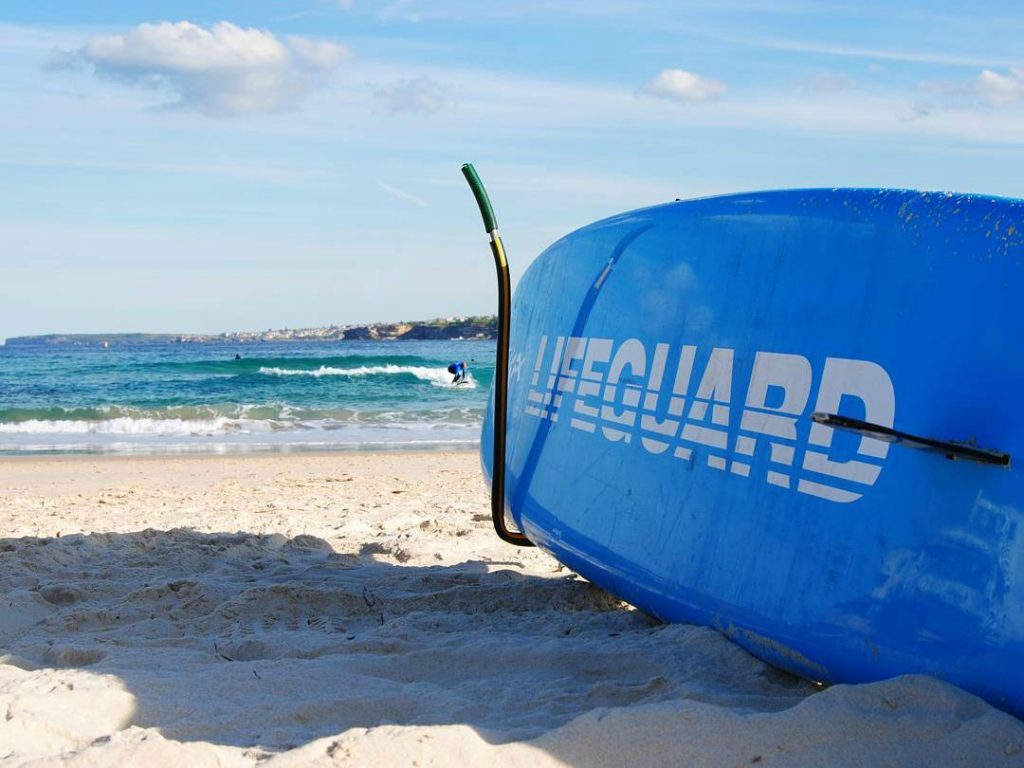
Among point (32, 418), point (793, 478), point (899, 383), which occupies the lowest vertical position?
point (32, 418)

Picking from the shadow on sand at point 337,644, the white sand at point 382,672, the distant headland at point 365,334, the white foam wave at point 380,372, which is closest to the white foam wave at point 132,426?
the white sand at point 382,672

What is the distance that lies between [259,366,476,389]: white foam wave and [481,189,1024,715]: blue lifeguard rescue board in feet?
76.8

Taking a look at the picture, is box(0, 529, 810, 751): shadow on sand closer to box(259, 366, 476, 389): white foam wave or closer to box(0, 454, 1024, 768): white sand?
box(0, 454, 1024, 768): white sand

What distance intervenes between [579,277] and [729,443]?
1.19 m

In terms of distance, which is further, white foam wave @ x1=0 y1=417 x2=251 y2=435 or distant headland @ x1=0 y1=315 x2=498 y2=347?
distant headland @ x1=0 y1=315 x2=498 y2=347

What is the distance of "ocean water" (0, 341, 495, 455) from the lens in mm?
13338

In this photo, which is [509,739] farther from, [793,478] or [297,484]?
[297,484]

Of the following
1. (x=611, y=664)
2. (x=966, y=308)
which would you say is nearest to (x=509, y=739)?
(x=611, y=664)

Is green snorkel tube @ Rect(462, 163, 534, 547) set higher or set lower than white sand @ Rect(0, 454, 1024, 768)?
higher

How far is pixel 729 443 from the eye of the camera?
2.82 meters

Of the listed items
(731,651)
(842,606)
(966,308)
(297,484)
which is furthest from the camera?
(297,484)

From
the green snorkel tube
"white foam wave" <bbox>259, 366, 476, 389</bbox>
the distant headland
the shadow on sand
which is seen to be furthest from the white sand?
the distant headland

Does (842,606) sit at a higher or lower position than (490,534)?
higher

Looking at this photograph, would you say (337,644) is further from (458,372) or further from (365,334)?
(365,334)
